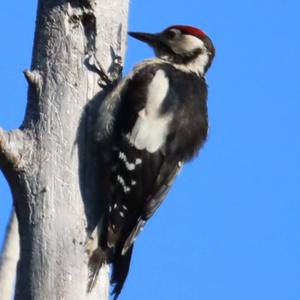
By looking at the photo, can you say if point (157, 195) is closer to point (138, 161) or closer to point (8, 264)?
point (138, 161)

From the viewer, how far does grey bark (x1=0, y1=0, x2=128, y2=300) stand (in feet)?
9.19

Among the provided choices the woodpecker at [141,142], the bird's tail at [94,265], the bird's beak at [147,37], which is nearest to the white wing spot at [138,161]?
Result: the woodpecker at [141,142]

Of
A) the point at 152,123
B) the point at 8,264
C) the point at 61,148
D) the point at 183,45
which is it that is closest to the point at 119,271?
the point at 8,264

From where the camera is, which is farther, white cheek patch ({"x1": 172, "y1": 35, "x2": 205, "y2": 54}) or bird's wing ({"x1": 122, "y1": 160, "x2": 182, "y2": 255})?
white cheek patch ({"x1": 172, "y1": 35, "x2": 205, "y2": 54})

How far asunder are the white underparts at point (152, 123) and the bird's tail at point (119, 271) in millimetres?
497

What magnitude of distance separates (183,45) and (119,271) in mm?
1448

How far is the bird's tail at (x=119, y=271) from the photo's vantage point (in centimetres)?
326

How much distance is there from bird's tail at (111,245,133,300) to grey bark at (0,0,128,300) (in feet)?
0.65

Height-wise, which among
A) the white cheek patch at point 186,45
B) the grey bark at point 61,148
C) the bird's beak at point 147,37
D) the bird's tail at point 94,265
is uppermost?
the bird's beak at point 147,37

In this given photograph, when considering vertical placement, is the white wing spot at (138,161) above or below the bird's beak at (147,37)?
below

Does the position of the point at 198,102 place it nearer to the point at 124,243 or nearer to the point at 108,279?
the point at 124,243

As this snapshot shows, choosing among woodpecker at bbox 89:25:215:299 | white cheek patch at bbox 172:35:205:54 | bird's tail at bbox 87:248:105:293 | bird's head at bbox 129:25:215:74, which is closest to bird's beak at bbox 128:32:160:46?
bird's head at bbox 129:25:215:74

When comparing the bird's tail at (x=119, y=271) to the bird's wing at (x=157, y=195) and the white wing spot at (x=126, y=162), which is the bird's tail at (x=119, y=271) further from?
the white wing spot at (x=126, y=162)

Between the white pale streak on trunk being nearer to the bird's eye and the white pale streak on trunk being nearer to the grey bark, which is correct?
the grey bark
